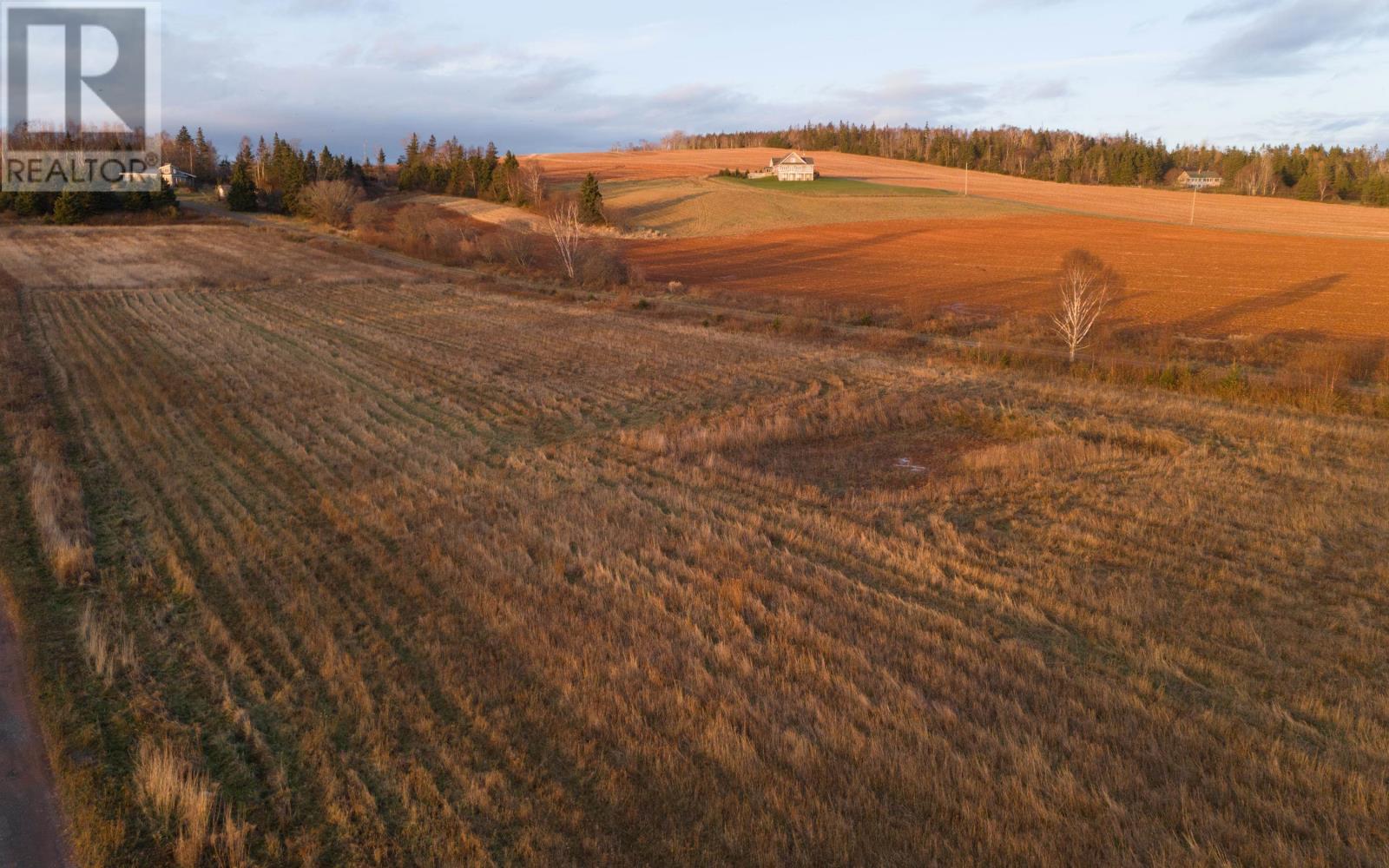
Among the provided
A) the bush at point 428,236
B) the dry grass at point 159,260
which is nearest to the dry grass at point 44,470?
the dry grass at point 159,260

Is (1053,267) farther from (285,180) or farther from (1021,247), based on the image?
(285,180)

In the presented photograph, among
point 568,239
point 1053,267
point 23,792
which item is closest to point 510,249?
point 568,239

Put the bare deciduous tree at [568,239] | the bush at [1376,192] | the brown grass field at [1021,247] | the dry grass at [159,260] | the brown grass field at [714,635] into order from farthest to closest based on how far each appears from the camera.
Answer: the bush at [1376,192], the bare deciduous tree at [568,239], the dry grass at [159,260], the brown grass field at [1021,247], the brown grass field at [714,635]

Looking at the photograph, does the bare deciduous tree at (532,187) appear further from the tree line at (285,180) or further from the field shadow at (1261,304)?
the field shadow at (1261,304)

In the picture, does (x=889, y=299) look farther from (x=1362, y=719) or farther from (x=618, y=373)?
(x=1362, y=719)

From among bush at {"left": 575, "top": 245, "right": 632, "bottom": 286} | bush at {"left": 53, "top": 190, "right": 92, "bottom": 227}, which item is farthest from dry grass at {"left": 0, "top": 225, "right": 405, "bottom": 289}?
bush at {"left": 575, "top": 245, "right": 632, "bottom": 286}

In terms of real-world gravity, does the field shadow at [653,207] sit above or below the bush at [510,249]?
above
